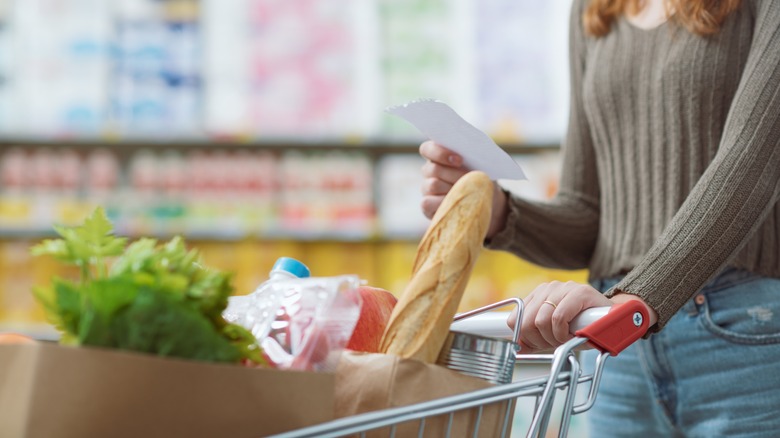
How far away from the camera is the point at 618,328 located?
90 cm

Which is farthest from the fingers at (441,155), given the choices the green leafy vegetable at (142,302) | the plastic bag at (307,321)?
the green leafy vegetable at (142,302)

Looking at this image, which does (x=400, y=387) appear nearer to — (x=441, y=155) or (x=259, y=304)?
(x=259, y=304)

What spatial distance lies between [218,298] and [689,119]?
0.81 m

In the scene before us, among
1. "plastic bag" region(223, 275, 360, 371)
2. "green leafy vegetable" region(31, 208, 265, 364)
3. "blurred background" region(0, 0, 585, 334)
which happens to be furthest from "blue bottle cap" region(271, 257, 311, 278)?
"blurred background" region(0, 0, 585, 334)

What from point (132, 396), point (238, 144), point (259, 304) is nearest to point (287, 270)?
point (259, 304)

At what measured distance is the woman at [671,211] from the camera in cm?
102

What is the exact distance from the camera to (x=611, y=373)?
1353 mm

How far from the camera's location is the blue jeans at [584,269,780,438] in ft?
3.83

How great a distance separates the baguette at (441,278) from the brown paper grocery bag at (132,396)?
0.47 feet

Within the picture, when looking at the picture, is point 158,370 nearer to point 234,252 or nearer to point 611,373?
point 611,373

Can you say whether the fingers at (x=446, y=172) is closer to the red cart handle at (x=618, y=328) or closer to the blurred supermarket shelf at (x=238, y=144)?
the red cart handle at (x=618, y=328)

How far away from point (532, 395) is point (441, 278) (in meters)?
0.13

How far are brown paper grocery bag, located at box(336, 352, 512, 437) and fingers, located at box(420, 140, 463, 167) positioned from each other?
418 mm

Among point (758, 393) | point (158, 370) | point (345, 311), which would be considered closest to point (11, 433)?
point (158, 370)
